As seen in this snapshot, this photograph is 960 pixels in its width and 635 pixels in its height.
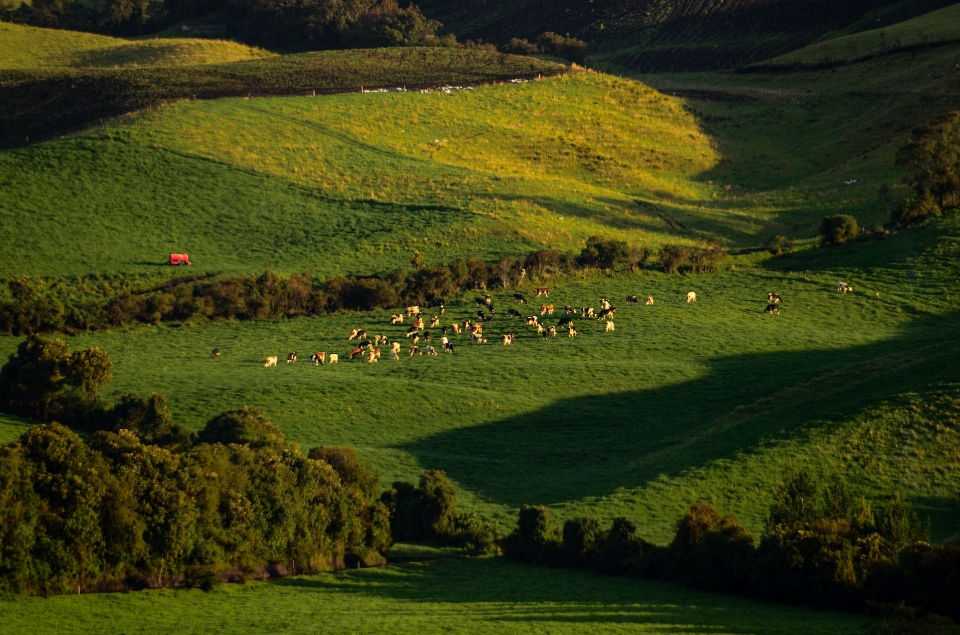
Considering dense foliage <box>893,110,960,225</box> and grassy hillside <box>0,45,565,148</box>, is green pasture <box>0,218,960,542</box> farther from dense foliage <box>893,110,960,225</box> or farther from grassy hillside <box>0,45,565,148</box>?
grassy hillside <box>0,45,565,148</box>

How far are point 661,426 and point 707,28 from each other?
13768cm

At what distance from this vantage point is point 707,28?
18200 cm

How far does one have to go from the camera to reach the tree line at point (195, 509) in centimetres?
3491

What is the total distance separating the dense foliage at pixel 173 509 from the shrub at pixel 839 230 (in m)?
49.7

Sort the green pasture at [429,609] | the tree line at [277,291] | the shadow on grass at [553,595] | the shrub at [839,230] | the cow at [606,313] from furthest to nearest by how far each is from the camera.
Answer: the shrub at [839,230] → the tree line at [277,291] → the cow at [606,313] → the shadow on grass at [553,595] → the green pasture at [429,609]

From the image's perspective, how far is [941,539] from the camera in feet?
131

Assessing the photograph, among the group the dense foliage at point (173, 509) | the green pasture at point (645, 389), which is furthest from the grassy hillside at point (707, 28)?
the dense foliage at point (173, 509)

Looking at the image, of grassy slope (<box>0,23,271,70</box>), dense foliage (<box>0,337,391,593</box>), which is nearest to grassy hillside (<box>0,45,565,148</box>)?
grassy slope (<box>0,23,271,70</box>)

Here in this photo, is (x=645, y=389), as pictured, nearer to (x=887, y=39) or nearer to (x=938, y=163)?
(x=938, y=163)

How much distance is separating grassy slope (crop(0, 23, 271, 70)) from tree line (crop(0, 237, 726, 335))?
231 feet

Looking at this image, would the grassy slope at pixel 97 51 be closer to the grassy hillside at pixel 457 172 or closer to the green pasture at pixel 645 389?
the grassy hillside at pixel 457 172

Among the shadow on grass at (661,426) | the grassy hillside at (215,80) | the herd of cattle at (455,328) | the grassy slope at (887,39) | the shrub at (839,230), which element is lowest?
the shadow on grass at (661,426)

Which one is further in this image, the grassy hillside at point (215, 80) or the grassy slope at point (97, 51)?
the grassy slope at point (97, 51)

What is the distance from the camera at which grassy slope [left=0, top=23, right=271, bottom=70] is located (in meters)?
143
